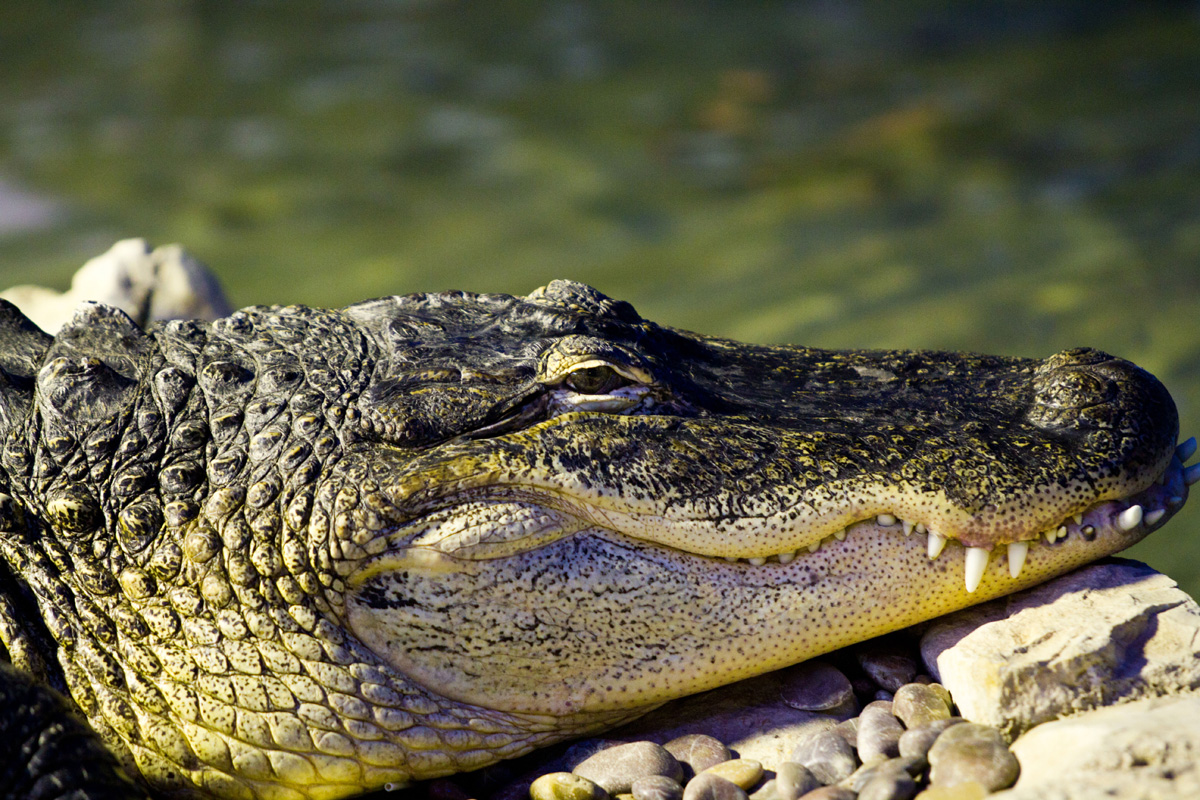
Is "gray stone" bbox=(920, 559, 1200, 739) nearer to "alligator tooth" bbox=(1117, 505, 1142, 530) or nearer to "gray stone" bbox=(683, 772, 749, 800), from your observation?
"alligator tooth" bbox=(1117, 505, 1142, 530)

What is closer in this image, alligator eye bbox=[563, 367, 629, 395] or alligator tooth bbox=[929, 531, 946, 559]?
alligator tooth bbox=[929, 531, 946, 559]

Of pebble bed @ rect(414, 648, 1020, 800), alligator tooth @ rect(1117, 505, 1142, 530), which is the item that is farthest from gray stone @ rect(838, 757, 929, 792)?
alligator tooth @ rect(1117, 505, 1142, 530)

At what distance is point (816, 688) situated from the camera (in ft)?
9.27

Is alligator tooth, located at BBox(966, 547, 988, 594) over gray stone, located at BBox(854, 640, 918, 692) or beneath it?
over

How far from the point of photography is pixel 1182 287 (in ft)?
21.6

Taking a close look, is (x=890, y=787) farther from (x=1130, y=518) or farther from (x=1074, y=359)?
(x=1074, y=359)

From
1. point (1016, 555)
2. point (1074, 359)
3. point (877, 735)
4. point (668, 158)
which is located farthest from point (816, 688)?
point (668, 158)

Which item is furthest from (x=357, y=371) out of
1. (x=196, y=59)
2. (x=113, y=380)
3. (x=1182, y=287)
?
(x=196, y=59)

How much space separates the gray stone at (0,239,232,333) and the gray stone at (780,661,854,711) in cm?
329

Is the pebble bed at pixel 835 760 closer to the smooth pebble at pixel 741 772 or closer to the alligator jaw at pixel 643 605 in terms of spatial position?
the smooth pebble at pixel 741 772

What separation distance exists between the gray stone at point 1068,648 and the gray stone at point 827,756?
32cm

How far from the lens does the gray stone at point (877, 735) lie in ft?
8.29

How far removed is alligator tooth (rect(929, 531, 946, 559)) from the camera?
104 inches

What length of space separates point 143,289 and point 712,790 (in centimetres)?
377
